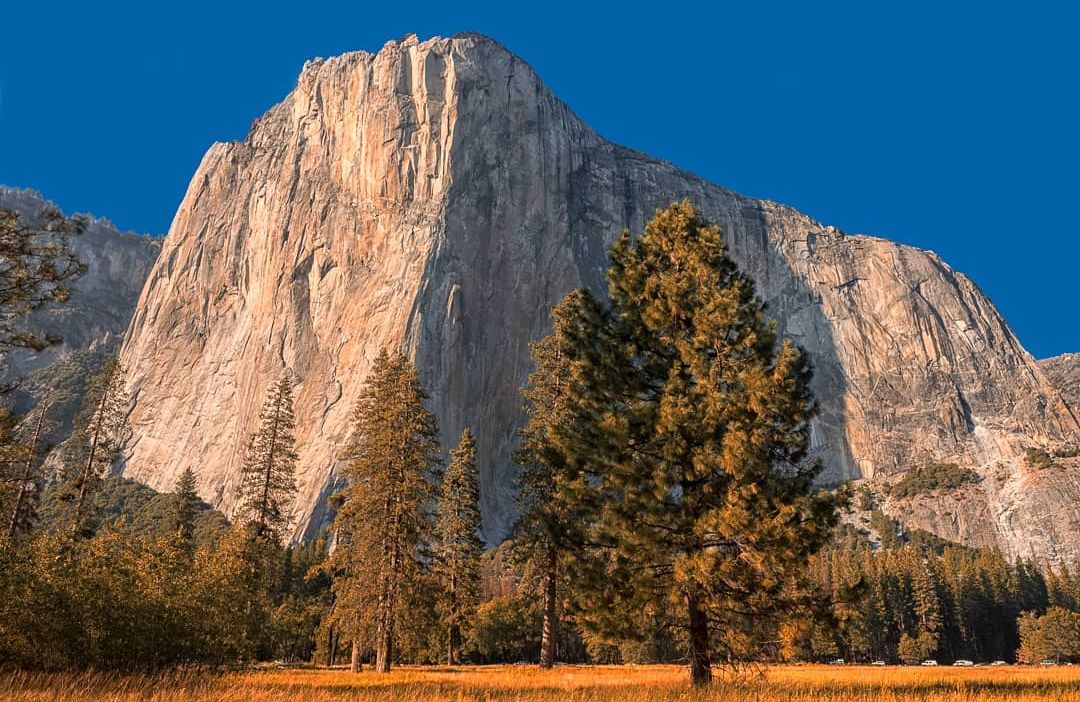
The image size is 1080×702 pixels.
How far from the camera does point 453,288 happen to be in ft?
418

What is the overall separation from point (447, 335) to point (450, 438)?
57.5 feet

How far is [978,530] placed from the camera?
461ft

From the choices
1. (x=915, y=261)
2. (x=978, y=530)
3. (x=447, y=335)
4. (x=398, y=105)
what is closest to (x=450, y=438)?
(x=447, y=335)

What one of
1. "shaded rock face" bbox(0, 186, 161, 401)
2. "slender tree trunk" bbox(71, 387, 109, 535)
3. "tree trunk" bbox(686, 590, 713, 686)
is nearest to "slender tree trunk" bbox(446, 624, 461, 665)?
"slender tree trunk" bbox(71, 387, 109, 535)

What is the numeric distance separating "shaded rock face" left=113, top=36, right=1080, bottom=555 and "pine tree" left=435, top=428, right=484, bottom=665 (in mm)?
58871

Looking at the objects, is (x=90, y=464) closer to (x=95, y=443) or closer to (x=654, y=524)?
(x=95, y=443)

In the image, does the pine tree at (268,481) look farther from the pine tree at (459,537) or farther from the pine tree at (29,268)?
the pine tree at (29,268)

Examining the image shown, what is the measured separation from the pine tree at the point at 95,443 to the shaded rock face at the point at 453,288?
2620 inches

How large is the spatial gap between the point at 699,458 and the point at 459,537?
3062 centimetres

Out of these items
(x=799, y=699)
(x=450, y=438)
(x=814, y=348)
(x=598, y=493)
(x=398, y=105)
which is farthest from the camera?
(x=814, y=348)

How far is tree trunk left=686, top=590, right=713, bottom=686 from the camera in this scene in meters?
13.7

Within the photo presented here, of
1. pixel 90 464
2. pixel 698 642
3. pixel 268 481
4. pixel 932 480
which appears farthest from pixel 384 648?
pixel 932 480

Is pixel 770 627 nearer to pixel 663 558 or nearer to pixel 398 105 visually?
pixel 663 558

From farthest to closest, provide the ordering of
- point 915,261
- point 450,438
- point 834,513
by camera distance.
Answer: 1. point 915,261
2. point 450,438
3. point 834,513
